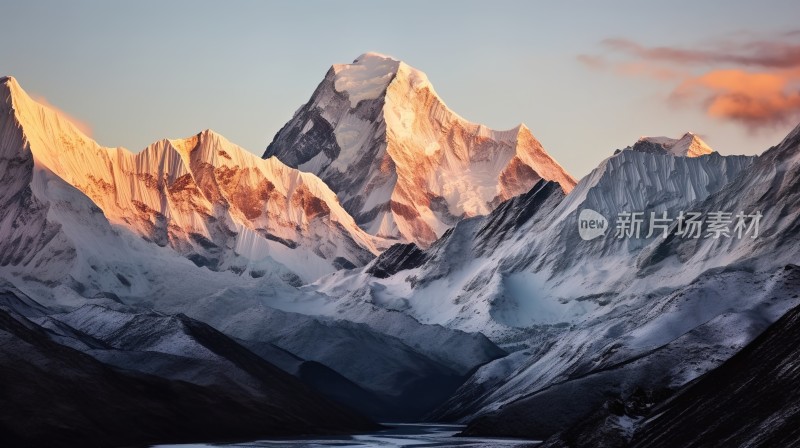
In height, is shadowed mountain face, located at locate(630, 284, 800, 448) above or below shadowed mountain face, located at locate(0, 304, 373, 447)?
above

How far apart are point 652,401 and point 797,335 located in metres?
36.5

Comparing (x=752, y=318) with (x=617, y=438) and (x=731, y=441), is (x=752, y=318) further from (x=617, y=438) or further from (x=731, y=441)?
(x=731, y=441)

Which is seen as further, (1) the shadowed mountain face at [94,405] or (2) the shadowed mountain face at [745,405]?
(1) the shadowed mountain face at [94,405]

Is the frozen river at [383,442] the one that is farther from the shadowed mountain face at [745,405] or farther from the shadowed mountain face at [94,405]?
the shadowed mountain face at [745,405]

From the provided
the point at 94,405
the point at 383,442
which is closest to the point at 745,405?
the point at 94,405

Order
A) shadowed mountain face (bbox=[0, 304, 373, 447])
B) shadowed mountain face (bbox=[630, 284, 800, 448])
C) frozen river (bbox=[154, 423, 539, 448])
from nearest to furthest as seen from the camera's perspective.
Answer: shadowed mountain face (bbox=[630, 284, 800, 448]), shadowed mountain face (bbox=[0, 304, 373, 447]), frozen river (bbox=[154, 423, 539, 448])

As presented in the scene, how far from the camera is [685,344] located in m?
188

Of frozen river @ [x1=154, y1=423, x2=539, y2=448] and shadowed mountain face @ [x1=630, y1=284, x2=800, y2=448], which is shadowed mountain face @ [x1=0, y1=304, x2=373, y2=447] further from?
shadowed mountain face @ [x1=630, y1=284, x2=800, y2=448]

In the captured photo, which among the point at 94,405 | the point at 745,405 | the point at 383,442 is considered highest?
the point at 745,405

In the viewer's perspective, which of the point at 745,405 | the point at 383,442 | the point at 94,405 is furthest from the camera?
the point at 383,442

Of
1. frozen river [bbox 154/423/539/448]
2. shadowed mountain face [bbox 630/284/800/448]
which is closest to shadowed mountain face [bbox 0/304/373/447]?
frozen river [bbox 154/423/539/448]

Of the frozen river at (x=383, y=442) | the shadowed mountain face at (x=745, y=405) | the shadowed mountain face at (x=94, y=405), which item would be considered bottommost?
the frozen river at (x=383, y=442)

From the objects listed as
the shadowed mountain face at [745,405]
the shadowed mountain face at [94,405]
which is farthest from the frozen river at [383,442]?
the shadowed mountain face at [745,405]

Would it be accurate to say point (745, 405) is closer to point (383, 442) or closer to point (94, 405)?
point (94, 405)
